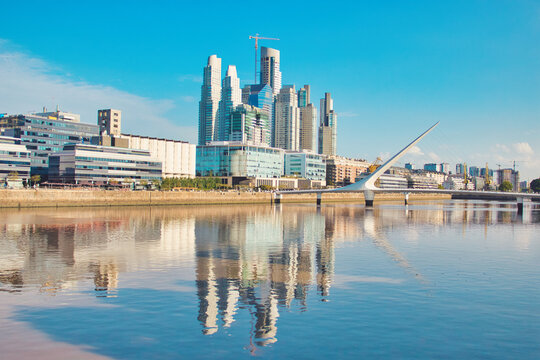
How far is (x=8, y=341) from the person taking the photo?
32.0 feet

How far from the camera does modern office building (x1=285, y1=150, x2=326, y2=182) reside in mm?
151375

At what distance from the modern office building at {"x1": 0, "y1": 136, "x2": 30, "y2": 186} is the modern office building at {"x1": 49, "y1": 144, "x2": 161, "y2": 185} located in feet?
17.1

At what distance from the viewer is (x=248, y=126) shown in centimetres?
16475

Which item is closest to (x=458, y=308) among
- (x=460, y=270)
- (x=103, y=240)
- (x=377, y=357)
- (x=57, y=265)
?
(x=377, y=357)

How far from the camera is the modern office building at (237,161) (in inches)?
5084

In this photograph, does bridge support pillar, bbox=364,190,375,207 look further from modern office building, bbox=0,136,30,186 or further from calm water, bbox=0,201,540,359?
calm water, bbox=0,201,540,359

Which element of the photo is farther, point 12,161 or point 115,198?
point 12,161

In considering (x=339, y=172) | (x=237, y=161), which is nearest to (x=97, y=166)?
(x=237, y=161)

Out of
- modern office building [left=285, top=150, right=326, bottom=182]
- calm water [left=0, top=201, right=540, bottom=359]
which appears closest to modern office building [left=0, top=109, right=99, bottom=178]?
modern office building [left=285, top=150, right=326, bottom=182]

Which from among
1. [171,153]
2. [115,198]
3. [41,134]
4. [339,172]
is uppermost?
[41,134]

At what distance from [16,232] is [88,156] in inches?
2192

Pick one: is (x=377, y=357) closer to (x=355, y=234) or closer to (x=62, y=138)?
(x=355, y=234)

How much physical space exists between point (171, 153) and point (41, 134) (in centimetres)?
3558

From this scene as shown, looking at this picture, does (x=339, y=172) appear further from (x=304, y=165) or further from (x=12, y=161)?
(x=12, y=161)
